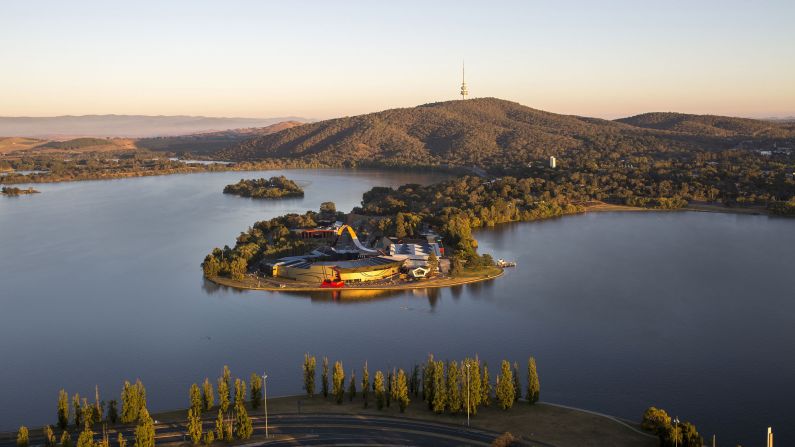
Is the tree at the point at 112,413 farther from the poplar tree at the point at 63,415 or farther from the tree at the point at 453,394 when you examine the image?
the tree at the point at 453,394

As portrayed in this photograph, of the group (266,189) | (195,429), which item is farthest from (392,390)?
(266,189)

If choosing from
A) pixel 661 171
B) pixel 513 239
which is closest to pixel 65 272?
pixel 513 239

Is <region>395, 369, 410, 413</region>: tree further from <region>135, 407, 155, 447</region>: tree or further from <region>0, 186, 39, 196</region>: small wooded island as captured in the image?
<region>0, 186, 39, 196</region>: small wooded island

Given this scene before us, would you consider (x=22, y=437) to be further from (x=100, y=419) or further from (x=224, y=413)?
(x=224, y=413)

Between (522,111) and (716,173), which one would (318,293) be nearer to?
(716,173)

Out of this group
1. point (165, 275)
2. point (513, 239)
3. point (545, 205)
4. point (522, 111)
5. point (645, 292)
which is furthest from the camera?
point (522, 111)

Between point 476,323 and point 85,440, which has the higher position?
point 85,440
